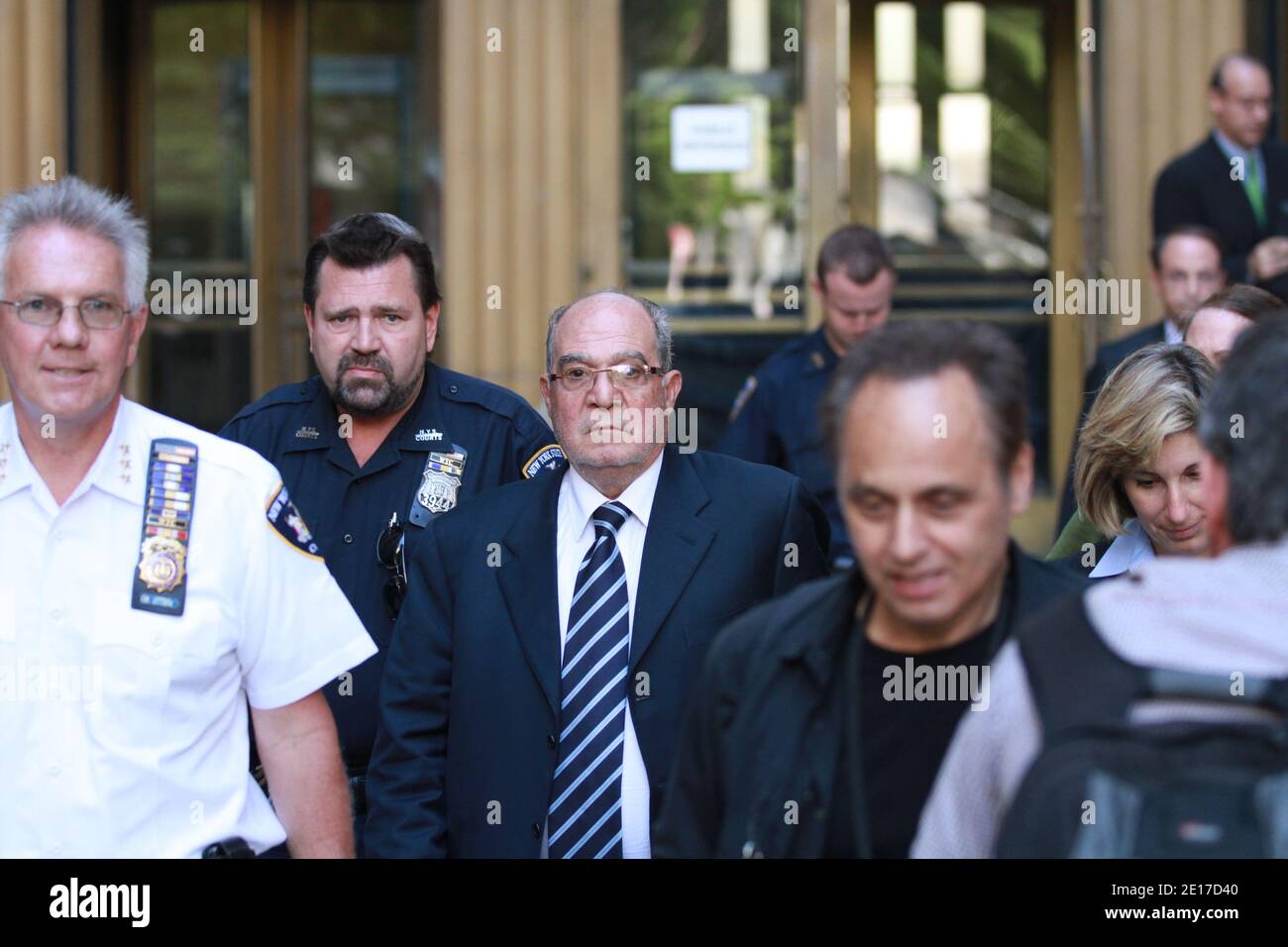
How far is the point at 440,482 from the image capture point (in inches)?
177

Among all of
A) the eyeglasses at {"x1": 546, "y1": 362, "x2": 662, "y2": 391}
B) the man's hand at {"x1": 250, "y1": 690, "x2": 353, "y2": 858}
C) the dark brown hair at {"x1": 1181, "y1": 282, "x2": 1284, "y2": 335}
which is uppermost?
the dark brown hair at {"x1": 1181, "y1": 282, "x2": 1284, "y2": 335}

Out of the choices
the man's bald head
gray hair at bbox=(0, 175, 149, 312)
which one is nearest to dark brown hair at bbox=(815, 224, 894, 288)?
the man's bald head

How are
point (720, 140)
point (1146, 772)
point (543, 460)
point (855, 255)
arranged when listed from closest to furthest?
point (1146, 772) → point (543, 460) → point (855, 255) → point (720, 140)

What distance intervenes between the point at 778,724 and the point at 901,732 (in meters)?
0.18

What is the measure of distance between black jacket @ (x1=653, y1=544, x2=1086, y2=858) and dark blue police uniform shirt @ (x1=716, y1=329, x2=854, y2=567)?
3492 millimetres

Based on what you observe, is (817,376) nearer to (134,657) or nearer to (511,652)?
(511,652)

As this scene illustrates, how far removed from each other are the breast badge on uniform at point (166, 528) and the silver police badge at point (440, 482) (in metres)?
1.28

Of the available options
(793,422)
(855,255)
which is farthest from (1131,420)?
(855,255)

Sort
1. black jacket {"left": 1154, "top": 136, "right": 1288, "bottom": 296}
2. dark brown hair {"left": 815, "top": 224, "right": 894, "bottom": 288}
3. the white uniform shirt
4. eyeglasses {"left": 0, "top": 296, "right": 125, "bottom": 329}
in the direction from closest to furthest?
the white uniform shirt < eyeglasses {"left": 0, "top": 296, "right": 125, "bottom": 329} < dark brown hair {"left": 815, "top": 224, "right": 894, "bottom": 288} < black jacket {"left": 1154, "top": 136, "right": 1288, "bottom": 296}

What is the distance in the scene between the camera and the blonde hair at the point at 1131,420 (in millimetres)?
3979

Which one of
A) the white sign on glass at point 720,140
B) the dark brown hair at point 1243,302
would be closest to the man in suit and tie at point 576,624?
the dark brown hair at point 1243,302

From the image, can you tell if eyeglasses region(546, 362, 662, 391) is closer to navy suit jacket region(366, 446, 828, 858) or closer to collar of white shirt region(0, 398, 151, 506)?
navy suit jacket region(366, 446, 828, 858)

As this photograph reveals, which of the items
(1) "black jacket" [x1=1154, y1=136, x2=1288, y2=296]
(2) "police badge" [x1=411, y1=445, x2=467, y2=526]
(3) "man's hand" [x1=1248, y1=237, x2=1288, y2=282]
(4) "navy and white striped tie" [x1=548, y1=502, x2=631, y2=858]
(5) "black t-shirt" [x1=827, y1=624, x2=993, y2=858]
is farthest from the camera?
(1) "black jacket" [x1=1154, y1=136, x2=1288, y2=296]

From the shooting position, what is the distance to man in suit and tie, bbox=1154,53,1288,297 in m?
6.81
